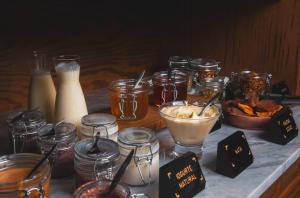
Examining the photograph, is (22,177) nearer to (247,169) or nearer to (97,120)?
(97,120)

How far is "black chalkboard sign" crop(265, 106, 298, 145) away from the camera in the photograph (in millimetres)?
1158

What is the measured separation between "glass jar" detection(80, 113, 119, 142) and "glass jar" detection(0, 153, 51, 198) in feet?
0.64

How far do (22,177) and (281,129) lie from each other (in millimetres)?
753

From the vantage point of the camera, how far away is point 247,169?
3.30ft

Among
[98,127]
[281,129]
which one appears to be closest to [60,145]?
[98,127]

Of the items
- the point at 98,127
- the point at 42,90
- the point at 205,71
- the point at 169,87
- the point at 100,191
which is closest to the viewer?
the point at 100,191

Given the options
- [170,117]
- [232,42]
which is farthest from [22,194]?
[232,42]

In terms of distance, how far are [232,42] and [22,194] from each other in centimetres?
138

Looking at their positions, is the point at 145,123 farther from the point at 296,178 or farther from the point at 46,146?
the point at 296,178

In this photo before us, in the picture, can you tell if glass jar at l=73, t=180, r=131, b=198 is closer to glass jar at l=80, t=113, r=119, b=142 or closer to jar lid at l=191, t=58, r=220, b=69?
glass jar at l=80, t=113, r=119, b=142

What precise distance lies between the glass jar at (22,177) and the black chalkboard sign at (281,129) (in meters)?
0.70

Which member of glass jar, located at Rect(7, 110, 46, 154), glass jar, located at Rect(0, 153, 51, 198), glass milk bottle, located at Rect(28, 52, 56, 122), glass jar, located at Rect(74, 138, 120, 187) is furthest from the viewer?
glass milk bottle, located at Rect(28, 52, 56, 122)

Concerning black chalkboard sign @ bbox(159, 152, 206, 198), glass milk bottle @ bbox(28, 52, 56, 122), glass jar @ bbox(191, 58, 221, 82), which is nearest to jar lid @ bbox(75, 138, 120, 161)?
black chalkboard sign @ bbox(159, 152, 206, 198)

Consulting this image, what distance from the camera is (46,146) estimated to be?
0.88 metres
